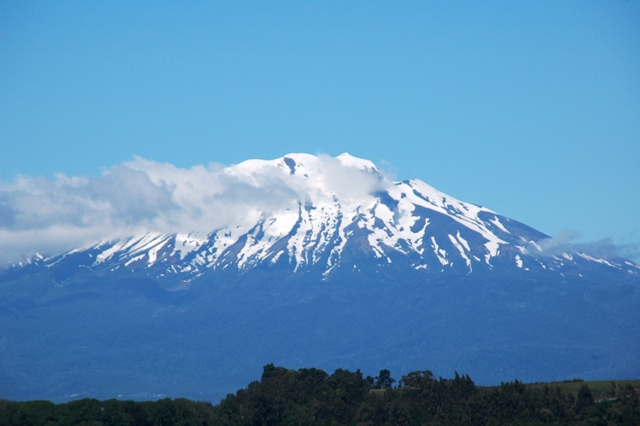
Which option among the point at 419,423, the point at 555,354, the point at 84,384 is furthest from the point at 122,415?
the point at 555,354

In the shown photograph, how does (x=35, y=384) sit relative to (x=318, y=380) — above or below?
above

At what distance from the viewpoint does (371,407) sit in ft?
254

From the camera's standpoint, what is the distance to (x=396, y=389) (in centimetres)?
8469

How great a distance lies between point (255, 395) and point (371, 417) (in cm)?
1034

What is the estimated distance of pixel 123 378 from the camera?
195 meters

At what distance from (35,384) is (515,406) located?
138136mm

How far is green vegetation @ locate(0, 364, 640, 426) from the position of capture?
6824cm

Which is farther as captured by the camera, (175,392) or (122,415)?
(175,392)

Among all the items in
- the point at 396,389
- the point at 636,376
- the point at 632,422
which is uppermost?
the point at 636,376

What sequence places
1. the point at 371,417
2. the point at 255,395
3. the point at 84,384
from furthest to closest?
the point at 84,384, the point at 255,395, the point at 371,417

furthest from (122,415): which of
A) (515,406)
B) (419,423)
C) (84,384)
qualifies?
(84,384)

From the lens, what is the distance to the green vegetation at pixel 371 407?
6824 cm

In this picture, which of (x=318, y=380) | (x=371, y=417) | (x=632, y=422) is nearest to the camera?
(x=632, y=422)

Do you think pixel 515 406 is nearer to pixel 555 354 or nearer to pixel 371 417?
pixel 371 417
